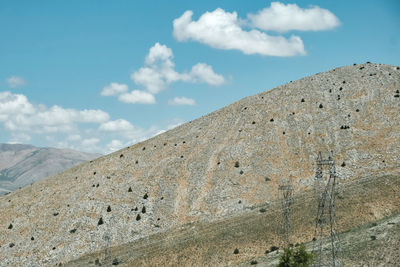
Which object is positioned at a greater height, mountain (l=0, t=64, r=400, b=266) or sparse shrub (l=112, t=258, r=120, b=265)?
mountain (l=0, t=64, r=400, b=266)

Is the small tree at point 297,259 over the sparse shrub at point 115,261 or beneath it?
over

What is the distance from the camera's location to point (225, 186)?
79250 mm

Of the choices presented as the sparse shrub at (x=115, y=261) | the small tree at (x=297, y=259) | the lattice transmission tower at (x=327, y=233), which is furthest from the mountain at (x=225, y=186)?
the small tree at (x=297, y=259)

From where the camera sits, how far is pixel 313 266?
44312 mm

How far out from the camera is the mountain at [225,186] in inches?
2382

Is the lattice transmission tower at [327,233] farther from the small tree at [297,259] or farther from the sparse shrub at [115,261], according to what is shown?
the sparse shrub at [115,261]

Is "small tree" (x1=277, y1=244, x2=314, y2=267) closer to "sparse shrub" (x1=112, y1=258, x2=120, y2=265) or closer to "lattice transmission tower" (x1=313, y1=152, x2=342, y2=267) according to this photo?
"lattice transmission tower" (x1=313, y1=152, x2=342, y2=267)

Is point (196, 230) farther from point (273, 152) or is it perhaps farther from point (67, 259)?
point (273, 152)

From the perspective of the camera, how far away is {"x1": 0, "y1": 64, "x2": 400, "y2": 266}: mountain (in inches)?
2382

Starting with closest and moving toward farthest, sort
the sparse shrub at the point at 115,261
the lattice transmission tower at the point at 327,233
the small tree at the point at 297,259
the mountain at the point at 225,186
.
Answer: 1. the small tree at the point at 297,259
2. the lattice transmission tower at the point at 327,233
3. the mountain at the point at 225,186
4. the sparse shrub at the point at 115,261

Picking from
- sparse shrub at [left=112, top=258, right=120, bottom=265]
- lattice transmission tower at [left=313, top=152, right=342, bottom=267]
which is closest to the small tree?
lattice transmission tower at [left=313, top=152, right=342, bottom=267]

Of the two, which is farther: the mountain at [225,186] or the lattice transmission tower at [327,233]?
the mountain at [225,186]

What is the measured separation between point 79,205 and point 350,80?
253 ft

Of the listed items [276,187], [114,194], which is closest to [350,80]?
[276,187]
